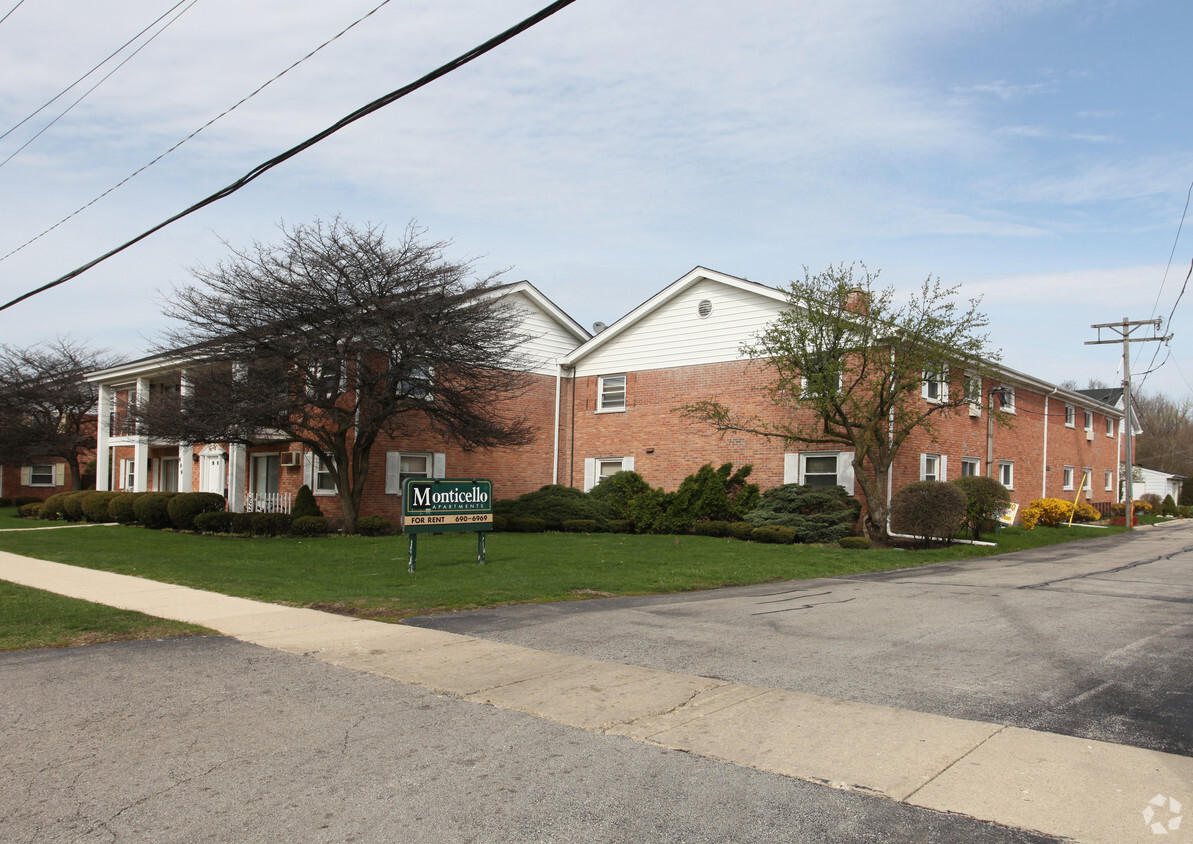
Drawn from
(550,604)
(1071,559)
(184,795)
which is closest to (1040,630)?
(550,604)

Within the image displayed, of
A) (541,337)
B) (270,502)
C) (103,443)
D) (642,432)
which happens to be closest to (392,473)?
(270,502)

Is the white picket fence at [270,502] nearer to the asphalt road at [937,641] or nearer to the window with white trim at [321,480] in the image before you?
A: the window with white trim at [321,480]

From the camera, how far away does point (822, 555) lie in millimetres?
18672

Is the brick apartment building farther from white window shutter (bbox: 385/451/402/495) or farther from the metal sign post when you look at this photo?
the metal sign post

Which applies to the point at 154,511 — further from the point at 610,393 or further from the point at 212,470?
the point at 610,393

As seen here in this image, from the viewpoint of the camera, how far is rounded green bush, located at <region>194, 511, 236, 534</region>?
24459mm

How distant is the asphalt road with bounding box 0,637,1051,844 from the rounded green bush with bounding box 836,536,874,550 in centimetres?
1588

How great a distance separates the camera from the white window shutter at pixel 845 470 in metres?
22.8

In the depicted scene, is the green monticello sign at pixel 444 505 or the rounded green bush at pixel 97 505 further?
the rounded green bush at pixel 97 505

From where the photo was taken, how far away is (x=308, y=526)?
2333 cm

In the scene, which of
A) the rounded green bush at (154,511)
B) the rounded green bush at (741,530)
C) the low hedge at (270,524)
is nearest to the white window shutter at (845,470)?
the rounded green bush at (741,530)

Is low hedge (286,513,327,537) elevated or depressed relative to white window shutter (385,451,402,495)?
depressed

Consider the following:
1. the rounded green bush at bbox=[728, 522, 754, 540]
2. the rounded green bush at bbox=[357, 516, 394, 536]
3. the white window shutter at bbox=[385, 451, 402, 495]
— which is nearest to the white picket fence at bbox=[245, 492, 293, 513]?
the white window shutter at bbox=[385, 451, 402, 495]

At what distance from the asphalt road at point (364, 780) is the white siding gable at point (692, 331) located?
787 inches
